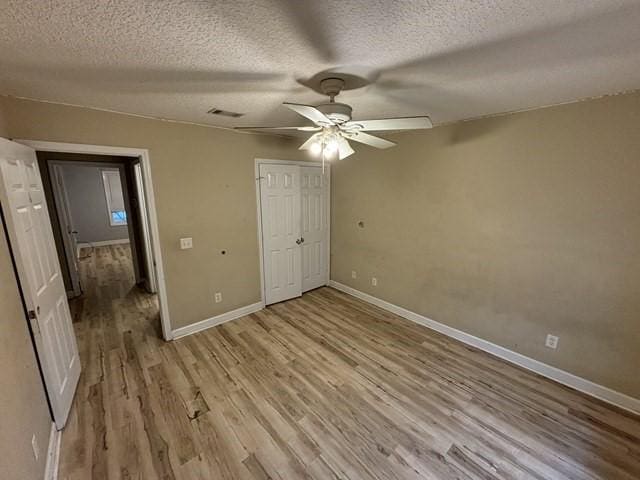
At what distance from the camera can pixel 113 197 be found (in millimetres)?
7473

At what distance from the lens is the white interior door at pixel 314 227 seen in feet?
13.2

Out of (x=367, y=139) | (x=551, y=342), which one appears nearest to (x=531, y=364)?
(x=551, y=342)

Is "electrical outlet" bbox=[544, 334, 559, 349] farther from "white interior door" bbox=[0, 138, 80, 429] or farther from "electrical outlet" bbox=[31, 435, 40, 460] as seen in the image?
"white interior door" bbox=[0, 138, 80, 429]

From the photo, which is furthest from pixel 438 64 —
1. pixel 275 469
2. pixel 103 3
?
pixel 275 469

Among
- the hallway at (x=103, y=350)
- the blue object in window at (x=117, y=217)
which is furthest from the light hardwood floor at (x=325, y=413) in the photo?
the blue object in window at (x=117, y=217)

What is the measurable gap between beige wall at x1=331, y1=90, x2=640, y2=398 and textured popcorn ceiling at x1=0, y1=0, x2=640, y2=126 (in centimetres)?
36

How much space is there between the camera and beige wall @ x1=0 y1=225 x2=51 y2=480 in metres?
1.18

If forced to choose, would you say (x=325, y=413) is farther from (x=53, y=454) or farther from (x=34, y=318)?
(x=34, y=318)

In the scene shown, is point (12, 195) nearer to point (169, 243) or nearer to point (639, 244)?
point (169, 243)

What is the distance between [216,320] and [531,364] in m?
3.45

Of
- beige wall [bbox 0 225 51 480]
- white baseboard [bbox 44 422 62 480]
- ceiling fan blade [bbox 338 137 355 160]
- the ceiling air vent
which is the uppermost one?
the ceiling air vent

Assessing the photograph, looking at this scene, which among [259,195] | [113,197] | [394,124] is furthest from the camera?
[113,197]

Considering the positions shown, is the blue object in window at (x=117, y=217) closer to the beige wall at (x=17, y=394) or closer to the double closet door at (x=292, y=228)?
the double closet door at (x=292, y=228)

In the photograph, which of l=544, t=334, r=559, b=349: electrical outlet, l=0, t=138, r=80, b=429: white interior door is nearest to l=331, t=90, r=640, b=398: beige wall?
l=544, t=334, r=559, b=349: electrical outlet
